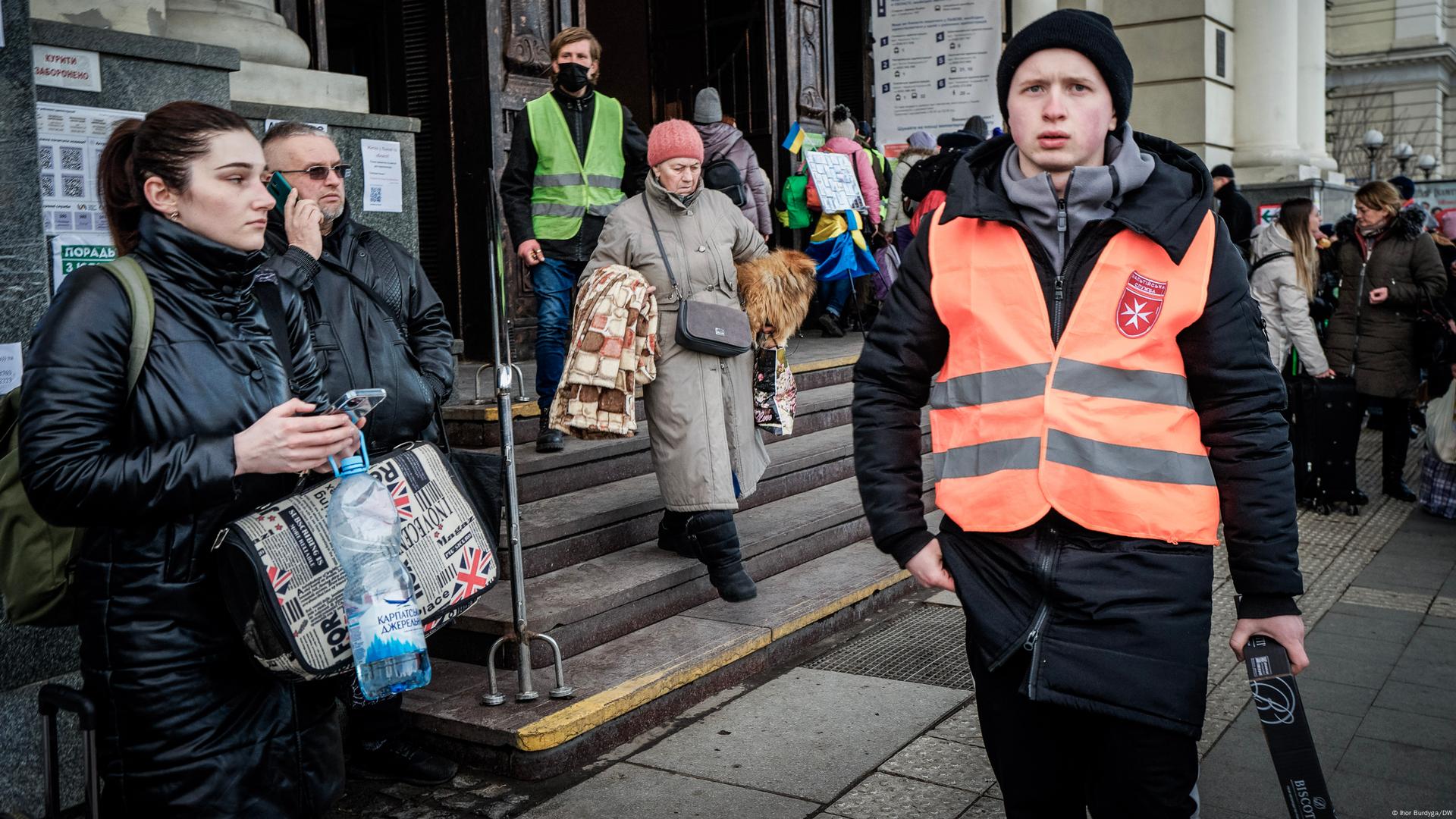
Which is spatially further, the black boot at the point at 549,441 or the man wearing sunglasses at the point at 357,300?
the black boot at the point at 549,441

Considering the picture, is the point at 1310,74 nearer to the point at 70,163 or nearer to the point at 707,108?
the point at 707,108

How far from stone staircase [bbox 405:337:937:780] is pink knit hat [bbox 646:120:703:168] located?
1543mm

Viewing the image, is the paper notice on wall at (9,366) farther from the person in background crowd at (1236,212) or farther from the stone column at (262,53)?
the person in background crowd at (1236,212)

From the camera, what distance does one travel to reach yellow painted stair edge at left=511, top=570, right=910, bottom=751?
409 cm

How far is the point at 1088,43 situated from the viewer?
2264 millimetres

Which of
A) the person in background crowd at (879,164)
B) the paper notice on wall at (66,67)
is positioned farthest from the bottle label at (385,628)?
the person in background crowd at (879,164)

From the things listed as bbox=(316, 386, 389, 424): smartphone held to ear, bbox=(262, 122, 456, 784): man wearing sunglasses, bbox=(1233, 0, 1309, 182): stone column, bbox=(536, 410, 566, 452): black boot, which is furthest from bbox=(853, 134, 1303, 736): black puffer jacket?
bbox=(1233, 0, 1309, 182): stone column

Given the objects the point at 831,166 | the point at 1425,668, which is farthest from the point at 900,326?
the point at 831,166

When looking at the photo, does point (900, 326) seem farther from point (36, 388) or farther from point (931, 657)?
point (931, 657)

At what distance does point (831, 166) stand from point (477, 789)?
7.87 m

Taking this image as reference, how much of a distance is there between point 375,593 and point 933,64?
10068mm

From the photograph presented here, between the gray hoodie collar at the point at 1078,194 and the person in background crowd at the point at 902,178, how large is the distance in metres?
8.71

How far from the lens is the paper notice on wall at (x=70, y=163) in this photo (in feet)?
12.6

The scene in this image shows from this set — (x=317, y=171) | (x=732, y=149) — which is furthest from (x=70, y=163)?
(x=732, y=149)
